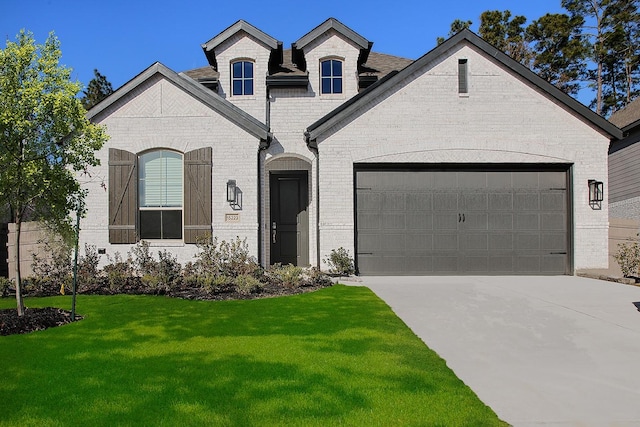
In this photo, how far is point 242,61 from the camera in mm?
14000

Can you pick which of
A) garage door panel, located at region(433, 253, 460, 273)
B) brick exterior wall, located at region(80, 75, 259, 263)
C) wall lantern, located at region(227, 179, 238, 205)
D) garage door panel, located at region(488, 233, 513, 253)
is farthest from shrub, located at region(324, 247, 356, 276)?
garage door panel, located at region(488, 233, 513, 253)

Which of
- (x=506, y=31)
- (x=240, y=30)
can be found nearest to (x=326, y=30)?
(x=240, y=30)

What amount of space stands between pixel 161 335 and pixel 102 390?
196 cm

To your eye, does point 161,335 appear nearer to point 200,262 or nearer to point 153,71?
point 200,262

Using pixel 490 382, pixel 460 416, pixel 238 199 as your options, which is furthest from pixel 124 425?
pixel 238 199

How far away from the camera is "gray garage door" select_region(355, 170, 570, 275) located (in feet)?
39.5

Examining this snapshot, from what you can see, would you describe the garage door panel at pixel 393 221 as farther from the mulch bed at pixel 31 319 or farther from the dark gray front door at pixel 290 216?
the mulch bed at pixel 31 319

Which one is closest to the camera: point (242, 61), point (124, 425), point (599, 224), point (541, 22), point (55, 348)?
point (124, 425)

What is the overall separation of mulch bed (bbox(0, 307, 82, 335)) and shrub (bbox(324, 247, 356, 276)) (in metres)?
6.12

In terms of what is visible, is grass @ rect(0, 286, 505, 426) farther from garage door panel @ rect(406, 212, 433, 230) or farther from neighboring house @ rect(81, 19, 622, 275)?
garage door panel @ rect(406, 212, 433, 230)

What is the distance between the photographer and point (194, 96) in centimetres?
1193

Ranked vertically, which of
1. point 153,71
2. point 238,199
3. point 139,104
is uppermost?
point 153,71

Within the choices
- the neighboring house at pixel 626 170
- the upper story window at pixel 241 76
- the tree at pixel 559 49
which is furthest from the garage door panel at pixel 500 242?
the tree at pixel 559 49

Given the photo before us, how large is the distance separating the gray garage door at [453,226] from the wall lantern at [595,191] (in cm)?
58
